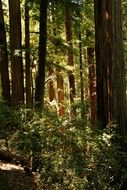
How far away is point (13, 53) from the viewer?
36.2ft

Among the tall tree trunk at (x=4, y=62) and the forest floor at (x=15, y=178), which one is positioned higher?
the tall tree trunk at (x=4, y=62)

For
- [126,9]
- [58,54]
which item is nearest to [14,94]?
[58,54]

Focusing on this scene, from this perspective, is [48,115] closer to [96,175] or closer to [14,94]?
[96,175]

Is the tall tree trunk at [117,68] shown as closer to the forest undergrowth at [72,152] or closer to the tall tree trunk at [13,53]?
the forest undergrowth at [72,152]

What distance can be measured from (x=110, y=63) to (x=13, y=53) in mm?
3715

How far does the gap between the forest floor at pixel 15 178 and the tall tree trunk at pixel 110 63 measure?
2.26m

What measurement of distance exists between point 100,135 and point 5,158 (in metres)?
4.20

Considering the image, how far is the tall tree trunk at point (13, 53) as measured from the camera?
36.4ft

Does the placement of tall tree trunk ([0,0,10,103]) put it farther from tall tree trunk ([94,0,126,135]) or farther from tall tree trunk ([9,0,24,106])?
tall tree trunk ([94,0,126,135])

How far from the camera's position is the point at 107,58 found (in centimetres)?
838

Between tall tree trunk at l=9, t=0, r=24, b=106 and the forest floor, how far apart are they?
2.00m

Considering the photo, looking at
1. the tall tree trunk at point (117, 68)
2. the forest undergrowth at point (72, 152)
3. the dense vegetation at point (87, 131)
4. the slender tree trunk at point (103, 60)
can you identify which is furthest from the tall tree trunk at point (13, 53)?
the tall tree trunk at point (117, 68)

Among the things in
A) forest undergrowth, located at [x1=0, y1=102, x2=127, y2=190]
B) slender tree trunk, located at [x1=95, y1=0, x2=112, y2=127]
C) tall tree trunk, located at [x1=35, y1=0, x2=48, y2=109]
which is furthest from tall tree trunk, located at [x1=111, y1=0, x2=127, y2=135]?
tall tree trunk, located at [x1=35, y1=0, x2=48, y2=109]

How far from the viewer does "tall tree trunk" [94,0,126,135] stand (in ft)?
26.8
